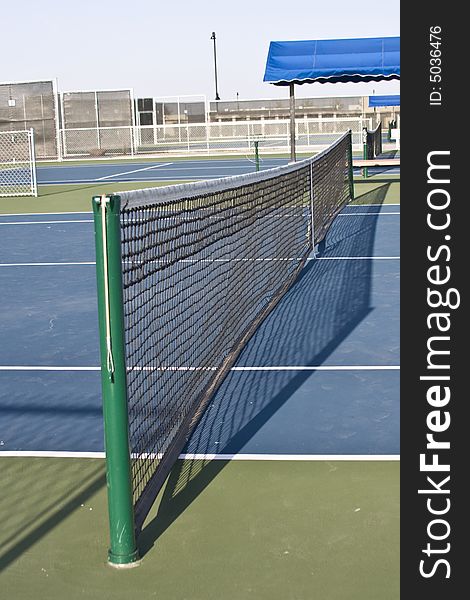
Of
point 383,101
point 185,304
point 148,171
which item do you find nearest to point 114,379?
point 185,304

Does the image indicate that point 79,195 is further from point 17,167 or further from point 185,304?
point 185,304

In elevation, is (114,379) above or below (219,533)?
above

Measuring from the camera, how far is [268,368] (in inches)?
294

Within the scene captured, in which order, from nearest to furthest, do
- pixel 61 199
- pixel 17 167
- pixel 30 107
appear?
pixel 61 199, pixel 17 167, pixel 30 107

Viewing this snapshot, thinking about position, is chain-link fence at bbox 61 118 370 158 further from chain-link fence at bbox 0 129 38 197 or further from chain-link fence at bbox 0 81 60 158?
chain-link fence at bbox 0 129 38 197

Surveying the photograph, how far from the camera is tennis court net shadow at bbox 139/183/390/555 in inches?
198

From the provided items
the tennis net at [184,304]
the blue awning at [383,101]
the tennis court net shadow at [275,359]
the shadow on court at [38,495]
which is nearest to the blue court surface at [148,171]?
the blue awning at [383,101]

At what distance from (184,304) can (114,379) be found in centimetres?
544

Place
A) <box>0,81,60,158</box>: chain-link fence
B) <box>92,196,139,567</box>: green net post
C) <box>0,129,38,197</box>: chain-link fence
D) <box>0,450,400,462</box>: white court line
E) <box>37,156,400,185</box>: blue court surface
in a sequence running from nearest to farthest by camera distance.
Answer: <box>92,196,139,567</box>: green net post < <box>0,450,400,462</box>: white court line < <box>0,129,38,197</box>: chain-link fence < <box>37,156,400,185</box>: blue court surface < <box>0,81,60,158</box>: chain-link fence

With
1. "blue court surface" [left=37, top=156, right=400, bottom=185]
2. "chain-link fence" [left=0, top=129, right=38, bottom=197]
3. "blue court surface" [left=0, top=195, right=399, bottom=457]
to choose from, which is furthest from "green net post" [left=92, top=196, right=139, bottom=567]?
"blue court surface" [left=37, top=156, right=400, bottom=185]

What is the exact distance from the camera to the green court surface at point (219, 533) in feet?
12.8

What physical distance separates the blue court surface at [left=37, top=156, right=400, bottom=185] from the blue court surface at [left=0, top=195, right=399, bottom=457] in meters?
17.7

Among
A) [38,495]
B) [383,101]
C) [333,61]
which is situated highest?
[333,61]

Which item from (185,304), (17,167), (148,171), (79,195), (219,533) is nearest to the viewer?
(219,533)
